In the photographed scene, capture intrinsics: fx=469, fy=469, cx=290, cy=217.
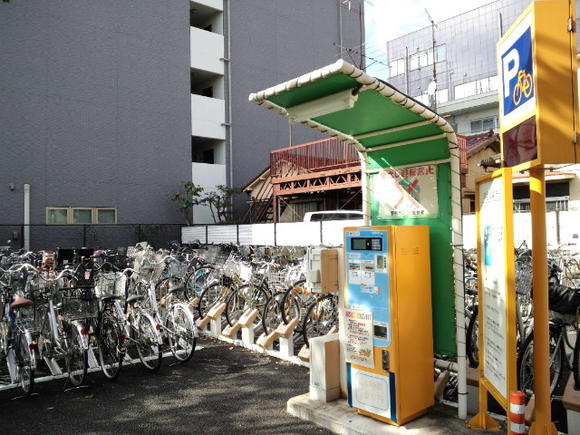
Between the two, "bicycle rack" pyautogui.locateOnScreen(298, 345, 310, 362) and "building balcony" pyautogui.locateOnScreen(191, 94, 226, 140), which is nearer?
"bicycle rack" pyautogui.locateOnScreen(298, 345, 310, 362)

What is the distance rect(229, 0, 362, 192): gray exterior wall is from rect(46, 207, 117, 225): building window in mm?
5688

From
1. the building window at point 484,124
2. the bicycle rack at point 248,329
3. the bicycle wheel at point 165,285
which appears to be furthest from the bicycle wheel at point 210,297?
the building window at point 484,124

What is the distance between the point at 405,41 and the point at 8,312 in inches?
1535

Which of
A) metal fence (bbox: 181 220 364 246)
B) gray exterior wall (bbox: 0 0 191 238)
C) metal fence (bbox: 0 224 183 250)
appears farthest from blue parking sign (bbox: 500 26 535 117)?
gray exterior wall (bbox: 0 0 191 238)

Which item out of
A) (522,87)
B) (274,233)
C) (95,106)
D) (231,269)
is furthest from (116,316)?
(95,106)

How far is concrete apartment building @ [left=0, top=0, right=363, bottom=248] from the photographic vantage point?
15688 millimetres

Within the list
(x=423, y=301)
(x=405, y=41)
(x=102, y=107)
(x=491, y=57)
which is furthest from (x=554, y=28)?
(x=405, y=41)

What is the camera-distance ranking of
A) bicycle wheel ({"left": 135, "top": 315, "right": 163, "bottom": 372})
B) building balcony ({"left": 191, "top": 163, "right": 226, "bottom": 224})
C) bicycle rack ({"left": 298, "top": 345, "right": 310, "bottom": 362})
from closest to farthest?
bicycle wheel ({"left": 135, "top": 315, "right": 163, "bottom": 372})
bicycle rack ({"left": 298, "top": 345, "right": 310, "bottom": 362})
building balcony ({"left": 191, "top": 163, "right": 226, "bottom": 224})

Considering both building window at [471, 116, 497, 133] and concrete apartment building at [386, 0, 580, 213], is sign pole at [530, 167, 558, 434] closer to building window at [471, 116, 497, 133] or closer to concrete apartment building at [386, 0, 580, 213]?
concrete apartment building at [386, 0, 580, 213]

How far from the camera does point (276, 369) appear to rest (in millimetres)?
5410

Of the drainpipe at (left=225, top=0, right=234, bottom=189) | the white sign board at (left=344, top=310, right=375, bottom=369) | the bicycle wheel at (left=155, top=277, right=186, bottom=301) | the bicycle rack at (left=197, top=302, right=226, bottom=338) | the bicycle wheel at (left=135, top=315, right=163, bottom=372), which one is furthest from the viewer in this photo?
the drainpipe at (left=225, top=0, right=234, bottom=189)

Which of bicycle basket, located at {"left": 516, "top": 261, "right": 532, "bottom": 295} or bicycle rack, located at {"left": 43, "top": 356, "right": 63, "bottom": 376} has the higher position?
bicycle basket, located at {"left": 516, "top": 261, "right": 532, "bottom": 295}

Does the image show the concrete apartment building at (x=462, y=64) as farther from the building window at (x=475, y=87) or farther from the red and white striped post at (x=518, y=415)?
the red and white striped post at (x=518, y=415)

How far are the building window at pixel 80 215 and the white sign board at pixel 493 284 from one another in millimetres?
15738
